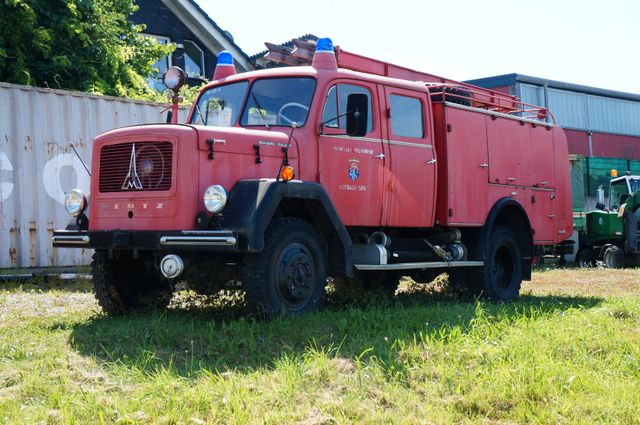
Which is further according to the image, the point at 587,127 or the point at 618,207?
the point at 587,127

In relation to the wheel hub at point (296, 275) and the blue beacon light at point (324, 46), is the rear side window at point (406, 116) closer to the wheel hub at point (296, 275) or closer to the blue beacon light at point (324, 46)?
the blue beacon light at point (324, 46)

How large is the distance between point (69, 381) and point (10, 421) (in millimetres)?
754

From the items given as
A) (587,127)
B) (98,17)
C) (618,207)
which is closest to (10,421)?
(98,17)

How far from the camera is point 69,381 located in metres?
5.15

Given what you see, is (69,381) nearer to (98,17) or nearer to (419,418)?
(419,418)

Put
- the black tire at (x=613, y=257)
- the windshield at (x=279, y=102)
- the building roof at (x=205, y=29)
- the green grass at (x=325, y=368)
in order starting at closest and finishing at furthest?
the green grass at (x=325, y=368) < the windshield at (x=279, y=102) < the black tire at (x=613, y=257) < the building roof at (x=205, y=29)

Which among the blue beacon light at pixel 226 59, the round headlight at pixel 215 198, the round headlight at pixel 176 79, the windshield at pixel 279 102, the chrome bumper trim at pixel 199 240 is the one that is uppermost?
the blue beacon light at pixel 226 59

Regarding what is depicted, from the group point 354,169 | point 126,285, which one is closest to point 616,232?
point 354,169

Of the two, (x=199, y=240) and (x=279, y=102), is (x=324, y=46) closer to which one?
(x=279, y=102)

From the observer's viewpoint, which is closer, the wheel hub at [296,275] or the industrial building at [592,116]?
the wheel hub at [296,275]

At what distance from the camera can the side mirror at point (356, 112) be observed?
7957 mm

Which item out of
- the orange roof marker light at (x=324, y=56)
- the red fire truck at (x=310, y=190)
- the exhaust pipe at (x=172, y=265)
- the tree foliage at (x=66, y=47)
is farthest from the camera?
the tree foliage at (x=66, y=47)

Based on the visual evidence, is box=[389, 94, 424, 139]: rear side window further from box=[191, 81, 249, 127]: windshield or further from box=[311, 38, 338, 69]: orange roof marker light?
box=[191, 81, 249, 127]: windshield

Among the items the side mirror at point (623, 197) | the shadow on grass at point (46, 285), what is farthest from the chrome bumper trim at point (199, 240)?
the side mirror at point (623, 197)
